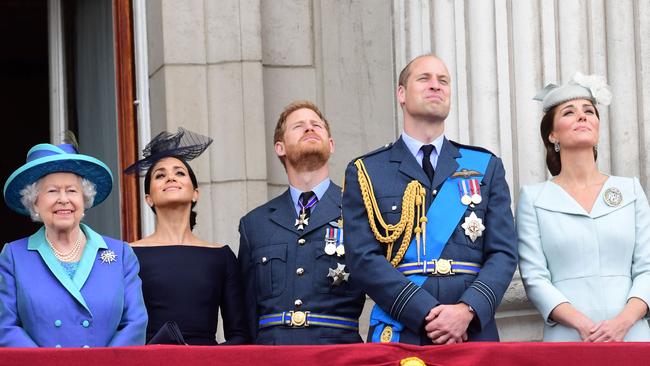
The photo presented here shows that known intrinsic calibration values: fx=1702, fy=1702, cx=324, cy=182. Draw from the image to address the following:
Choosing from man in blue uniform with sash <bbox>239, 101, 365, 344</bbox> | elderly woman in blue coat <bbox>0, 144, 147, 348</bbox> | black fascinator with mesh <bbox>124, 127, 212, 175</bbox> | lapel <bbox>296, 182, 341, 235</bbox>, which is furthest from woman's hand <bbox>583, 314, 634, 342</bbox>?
black fascinator with mesh <bbox>124, 127, 212, 175</bbox>

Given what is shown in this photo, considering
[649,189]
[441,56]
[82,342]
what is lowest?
[82,342]

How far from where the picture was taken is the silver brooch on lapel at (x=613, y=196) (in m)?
6.64

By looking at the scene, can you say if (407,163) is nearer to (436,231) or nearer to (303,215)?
(436,231)

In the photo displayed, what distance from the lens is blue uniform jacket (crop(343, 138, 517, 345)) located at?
612 cm

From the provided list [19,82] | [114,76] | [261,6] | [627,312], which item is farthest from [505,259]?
[19,82]

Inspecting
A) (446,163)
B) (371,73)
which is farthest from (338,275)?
(371,73)

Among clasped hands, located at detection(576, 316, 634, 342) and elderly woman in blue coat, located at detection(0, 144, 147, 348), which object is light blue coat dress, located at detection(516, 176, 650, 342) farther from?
elderly woman in blue coat, located at detection(0, 144, 147, 348)

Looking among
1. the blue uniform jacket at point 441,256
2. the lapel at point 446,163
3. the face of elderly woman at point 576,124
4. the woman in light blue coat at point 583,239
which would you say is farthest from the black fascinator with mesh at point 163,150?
the face of elderly woman at point 576,124

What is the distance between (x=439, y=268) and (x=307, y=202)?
94 cm

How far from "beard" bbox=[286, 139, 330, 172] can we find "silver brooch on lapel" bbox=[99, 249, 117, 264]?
953mm

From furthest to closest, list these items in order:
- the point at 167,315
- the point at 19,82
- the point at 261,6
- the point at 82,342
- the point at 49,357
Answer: the point at 19,82, the point at 261,6, the point at 167,315, the point at 82,342, the point at 49,357

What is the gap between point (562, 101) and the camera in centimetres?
680

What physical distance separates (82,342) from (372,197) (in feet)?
3.95

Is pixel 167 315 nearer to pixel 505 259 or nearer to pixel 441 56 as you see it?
pixel 505 259
